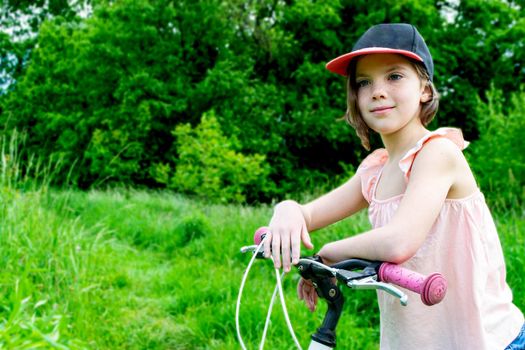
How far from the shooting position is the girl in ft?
5.00

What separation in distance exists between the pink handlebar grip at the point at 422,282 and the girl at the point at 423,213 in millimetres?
154

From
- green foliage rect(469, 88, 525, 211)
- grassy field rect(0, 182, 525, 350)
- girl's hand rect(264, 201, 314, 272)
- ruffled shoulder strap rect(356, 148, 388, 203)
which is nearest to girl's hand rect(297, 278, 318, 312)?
girl's hand rect(264, 201, 314, 272)

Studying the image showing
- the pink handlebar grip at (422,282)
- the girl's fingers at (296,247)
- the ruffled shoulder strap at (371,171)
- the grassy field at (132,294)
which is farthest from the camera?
the grassy field at (132,294)

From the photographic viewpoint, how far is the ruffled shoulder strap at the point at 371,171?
1.85 meters

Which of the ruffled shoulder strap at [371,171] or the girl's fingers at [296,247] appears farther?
the ruffled shoulder strap at [371,171]

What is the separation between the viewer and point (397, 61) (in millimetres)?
1611

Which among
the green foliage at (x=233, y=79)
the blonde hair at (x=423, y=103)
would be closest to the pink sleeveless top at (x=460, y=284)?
the blonde hair at (x=423, y=103)

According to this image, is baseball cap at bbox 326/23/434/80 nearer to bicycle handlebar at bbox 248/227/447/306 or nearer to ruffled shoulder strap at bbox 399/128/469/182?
ruffled shoulder strap at bbox 399/128/469/182

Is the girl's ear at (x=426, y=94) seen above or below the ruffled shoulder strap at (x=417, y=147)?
above

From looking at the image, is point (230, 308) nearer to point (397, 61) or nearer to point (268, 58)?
point (397, 61)

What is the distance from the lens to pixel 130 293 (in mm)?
5391

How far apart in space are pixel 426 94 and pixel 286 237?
0.57 m

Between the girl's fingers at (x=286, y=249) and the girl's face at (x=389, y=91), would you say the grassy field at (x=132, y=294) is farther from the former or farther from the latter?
Answer: the girl's face at (x=389, y=91)

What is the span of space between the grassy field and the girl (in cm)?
203
